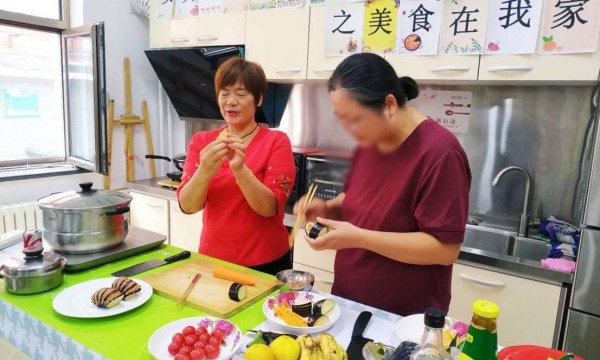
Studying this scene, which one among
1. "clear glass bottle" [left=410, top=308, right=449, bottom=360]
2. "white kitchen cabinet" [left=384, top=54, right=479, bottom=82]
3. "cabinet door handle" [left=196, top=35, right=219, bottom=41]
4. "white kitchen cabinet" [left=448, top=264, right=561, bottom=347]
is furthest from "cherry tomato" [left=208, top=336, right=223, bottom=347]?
"cabinet door handle" [left=196, top=35, right=219, bottom=41]

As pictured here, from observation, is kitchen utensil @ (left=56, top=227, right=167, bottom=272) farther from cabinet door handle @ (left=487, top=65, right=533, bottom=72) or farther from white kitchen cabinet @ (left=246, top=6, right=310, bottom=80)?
cabinet door handle @ (left=487, top=65, right=533, bottom=72)

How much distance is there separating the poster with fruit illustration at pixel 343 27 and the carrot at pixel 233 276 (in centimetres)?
141

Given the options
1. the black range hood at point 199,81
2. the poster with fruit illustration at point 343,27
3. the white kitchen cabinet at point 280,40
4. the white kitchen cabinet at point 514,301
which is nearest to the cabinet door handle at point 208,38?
the black range hood at point 199,81

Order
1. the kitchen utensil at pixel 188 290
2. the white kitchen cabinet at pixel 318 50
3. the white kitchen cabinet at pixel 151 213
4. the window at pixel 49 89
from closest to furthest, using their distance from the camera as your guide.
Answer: the kitchen utensil at pixel 188 290 < the white kitchen cabinet at pixel 318 50 < the window at pixel 49 89 < the white kitchen cabinet at pixel 151 213

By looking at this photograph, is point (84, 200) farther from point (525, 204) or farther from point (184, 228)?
point (525, 204)

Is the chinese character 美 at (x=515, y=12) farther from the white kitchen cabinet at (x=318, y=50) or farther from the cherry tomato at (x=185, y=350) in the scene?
the cherry tomato at (x=185, y=350)

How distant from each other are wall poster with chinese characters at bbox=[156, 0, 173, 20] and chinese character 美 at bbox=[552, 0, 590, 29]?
2.28 m

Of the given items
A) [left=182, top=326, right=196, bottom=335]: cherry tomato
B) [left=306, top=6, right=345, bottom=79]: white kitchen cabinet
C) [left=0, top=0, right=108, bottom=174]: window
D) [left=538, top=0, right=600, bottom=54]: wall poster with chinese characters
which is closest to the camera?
[left=182, top=326, right=196, bottom=335]: cherry tomato

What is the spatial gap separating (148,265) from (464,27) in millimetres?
1684

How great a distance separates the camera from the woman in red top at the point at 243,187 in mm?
1450

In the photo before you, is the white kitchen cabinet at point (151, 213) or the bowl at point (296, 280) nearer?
the bowl at point (296, 280)

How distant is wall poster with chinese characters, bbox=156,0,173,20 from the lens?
2.86 meters

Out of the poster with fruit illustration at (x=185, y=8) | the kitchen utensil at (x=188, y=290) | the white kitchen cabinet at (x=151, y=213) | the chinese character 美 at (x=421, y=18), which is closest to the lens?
the kitchen utensil at (x=188, y=290)

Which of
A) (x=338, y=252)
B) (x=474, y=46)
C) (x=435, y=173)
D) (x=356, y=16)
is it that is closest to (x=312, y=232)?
(x=338, y=252)
